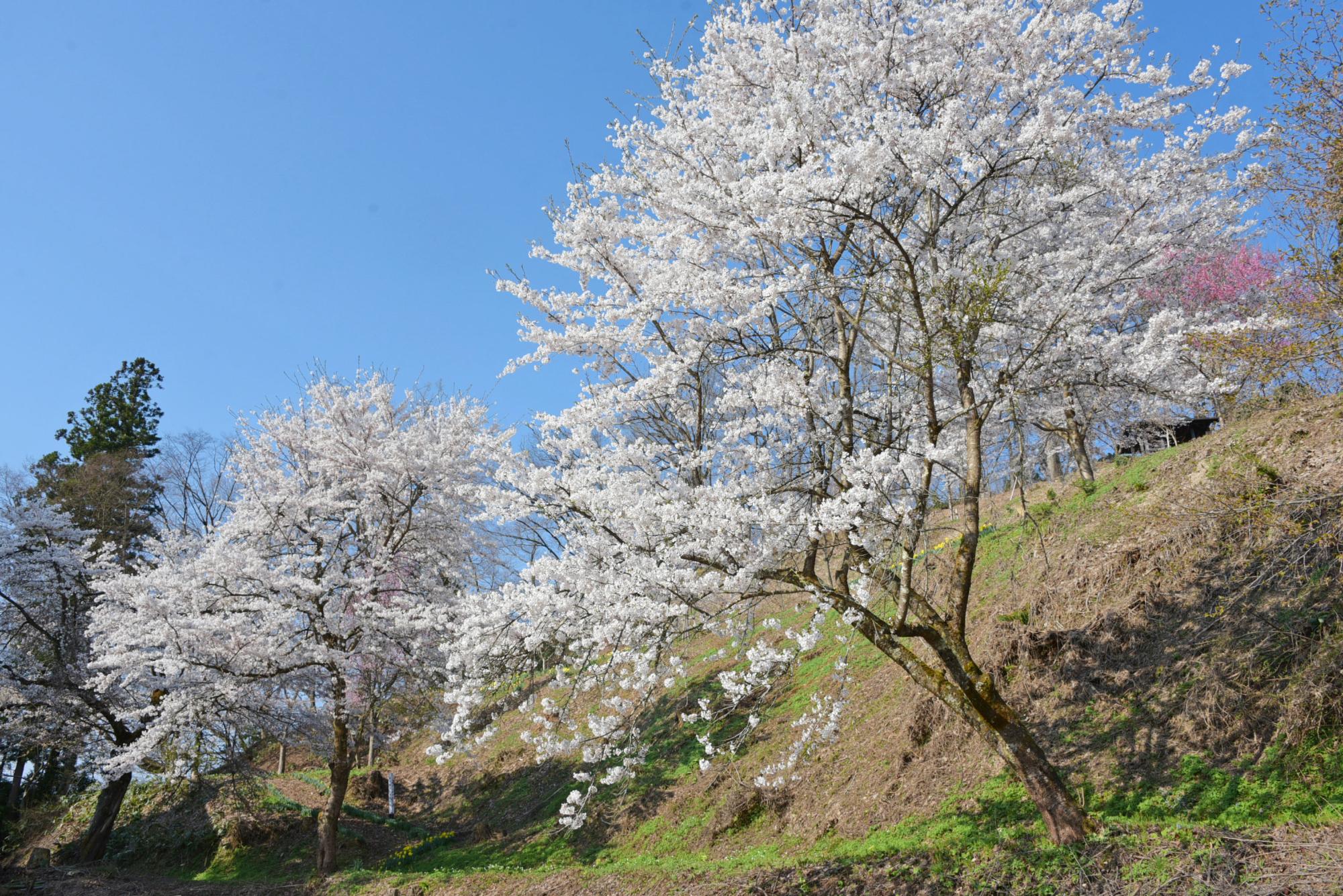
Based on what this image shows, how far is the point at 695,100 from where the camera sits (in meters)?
8.09

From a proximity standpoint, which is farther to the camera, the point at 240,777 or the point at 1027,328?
the point at 240,777

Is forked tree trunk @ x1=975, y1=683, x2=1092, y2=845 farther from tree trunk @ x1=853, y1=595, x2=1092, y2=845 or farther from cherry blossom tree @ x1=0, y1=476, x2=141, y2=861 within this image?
cherry blossom tree @ x1=0, y1=476, x2=141, y2=861

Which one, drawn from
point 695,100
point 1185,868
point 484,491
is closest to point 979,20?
point 695,100

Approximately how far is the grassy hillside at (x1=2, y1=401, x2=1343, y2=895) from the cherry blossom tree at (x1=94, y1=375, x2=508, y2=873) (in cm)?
328

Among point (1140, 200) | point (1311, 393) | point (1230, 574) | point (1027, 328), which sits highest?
point (1140, 200)

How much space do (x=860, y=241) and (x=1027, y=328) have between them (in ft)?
5.94

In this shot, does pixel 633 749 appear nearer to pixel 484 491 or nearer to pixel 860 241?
pixel 484 491

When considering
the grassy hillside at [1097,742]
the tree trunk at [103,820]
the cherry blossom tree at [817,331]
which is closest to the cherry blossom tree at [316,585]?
the tree trunk at [103,820]

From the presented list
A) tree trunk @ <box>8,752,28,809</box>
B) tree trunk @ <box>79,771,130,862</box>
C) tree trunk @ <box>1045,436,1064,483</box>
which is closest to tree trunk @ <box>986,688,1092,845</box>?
tree trunk @ <box>1045,436,1064,483</box>

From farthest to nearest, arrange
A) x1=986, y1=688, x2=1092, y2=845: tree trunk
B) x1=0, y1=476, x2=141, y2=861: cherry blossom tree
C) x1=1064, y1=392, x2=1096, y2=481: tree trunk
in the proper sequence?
1. x1=0, y1=476, x2=141, y2=861: cherry blossom tree
2. x1=1064, y1=392, x2=1096, y2=481: tree trunk
3. x1=986, y1=688, x2=1092, y2=845: tree trunk

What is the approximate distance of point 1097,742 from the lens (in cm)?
723

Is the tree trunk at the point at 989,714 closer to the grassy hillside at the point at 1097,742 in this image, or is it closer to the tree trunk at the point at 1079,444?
the grassy hillside at the point at 1097,742

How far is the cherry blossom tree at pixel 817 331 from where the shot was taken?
248 inches

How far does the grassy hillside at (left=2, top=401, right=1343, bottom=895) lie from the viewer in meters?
5.68
